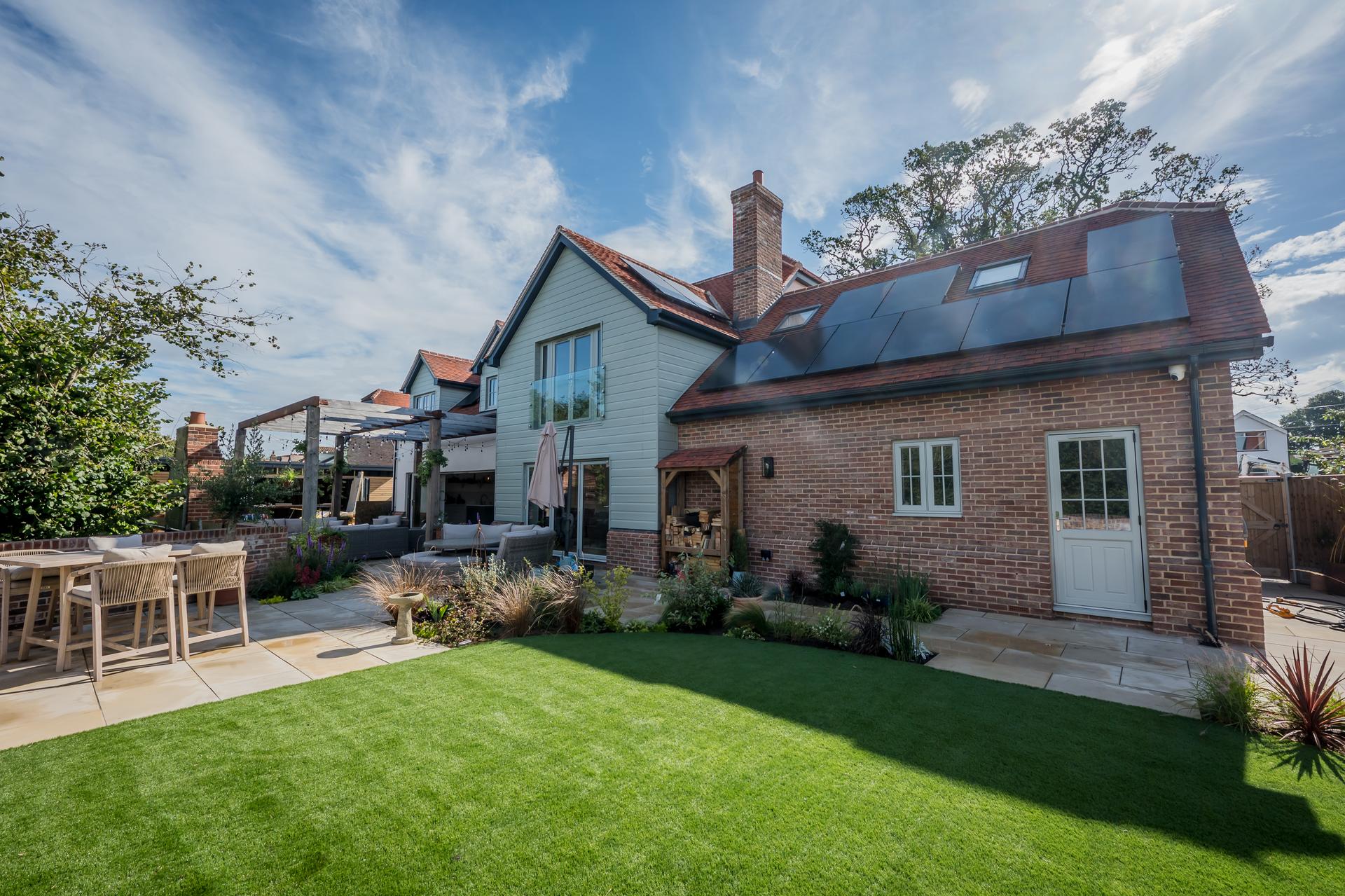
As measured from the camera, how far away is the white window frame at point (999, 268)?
940cm

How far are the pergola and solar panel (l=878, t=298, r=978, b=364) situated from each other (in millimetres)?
10351

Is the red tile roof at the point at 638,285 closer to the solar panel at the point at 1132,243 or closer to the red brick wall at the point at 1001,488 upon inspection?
the red brick wall at the point at 1001,488

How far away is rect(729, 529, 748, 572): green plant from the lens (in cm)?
937

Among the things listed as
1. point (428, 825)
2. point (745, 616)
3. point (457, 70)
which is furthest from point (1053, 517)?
point (457, 70)

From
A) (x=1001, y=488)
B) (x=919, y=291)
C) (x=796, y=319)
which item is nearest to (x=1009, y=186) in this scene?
(x=919, y=291)

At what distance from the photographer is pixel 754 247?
1312 cm

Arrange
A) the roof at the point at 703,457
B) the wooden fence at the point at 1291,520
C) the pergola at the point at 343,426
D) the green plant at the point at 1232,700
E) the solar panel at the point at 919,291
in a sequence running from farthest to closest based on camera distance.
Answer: the pergola at the point at 343,426 < the solar panel at the point at 919,291 < the roof at the point at 703,457 < the wooden fence at the point at 1291,520 < the green plant at the point at 1232,700

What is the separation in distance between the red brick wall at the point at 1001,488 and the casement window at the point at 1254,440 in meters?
31.0

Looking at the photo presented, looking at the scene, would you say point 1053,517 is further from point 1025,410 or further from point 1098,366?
point 1098,366

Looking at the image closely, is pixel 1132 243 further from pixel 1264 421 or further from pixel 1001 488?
pixel 1264 421

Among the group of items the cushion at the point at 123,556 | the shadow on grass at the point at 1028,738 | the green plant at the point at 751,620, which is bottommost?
the shadow on grass at the point at 1028,738

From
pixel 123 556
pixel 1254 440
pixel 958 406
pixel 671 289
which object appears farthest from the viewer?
pixel 1254 440

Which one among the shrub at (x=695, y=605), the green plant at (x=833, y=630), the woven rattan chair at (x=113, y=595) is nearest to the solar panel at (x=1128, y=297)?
the green plant at (x=833, y=630)

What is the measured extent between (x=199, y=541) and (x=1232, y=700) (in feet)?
39.0
